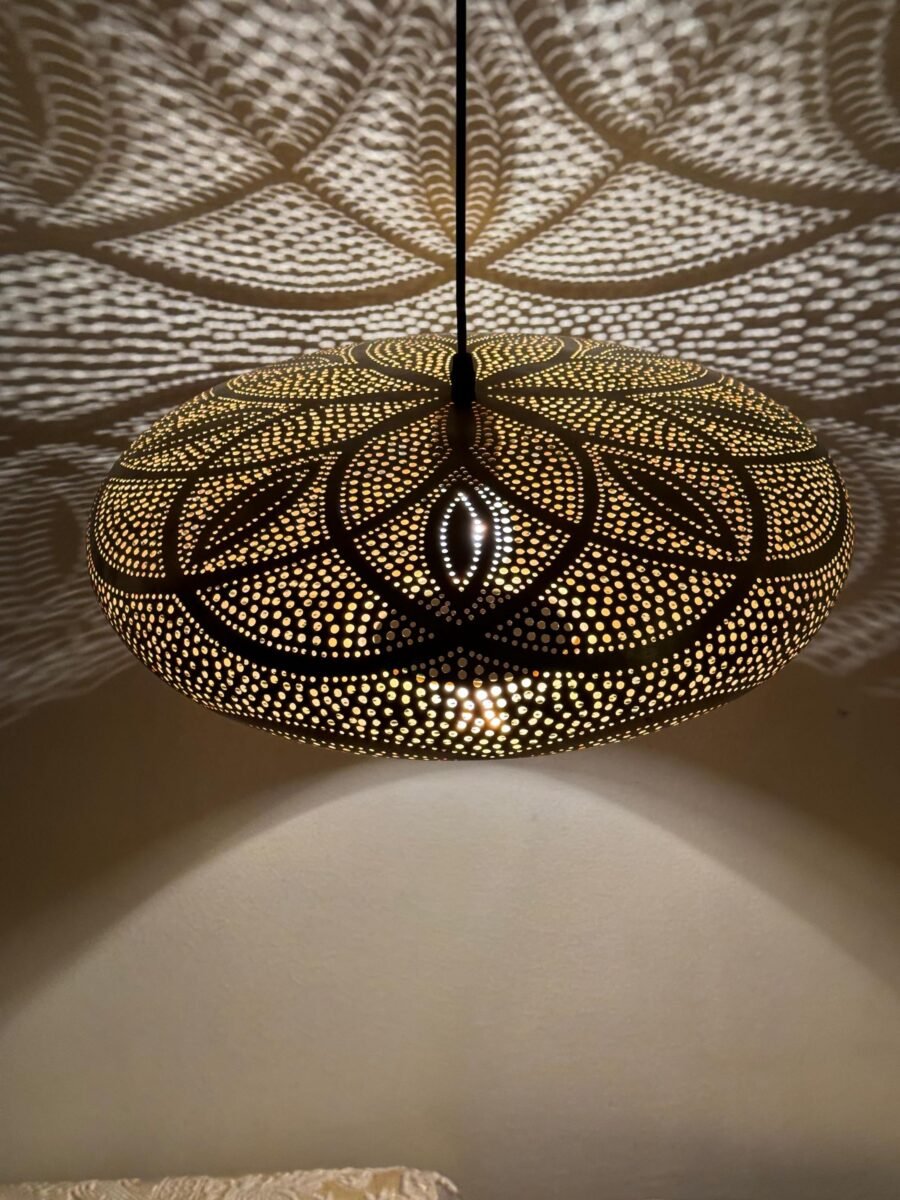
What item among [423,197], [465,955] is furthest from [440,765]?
[423,197]

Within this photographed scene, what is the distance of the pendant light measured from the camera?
0.47 meters

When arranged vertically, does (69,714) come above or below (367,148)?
below

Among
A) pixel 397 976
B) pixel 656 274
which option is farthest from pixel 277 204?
pixel 397 976

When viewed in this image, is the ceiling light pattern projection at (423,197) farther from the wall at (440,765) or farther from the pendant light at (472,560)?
the pendant light at (472,560)

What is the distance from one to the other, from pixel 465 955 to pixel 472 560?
1096mm

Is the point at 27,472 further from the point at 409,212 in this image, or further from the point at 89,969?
the point at 89,969

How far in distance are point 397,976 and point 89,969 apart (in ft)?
1.61

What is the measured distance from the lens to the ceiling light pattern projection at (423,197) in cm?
90

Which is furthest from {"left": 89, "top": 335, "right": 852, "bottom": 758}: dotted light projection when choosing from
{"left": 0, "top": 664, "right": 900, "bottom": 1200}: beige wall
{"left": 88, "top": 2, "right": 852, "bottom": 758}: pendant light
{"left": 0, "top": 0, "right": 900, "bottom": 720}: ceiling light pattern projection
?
{"left": 0, "top": 664, "right": 900, "bottom": 1200}: beige wall

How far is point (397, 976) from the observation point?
1.42m

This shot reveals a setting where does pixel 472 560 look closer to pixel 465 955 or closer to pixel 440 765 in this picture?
pixel 440 765

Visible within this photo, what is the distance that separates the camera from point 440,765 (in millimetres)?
1291

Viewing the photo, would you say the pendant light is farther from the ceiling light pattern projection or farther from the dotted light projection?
the ceiling light pattern projection

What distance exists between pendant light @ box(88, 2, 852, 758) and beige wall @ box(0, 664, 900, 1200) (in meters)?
0.73
